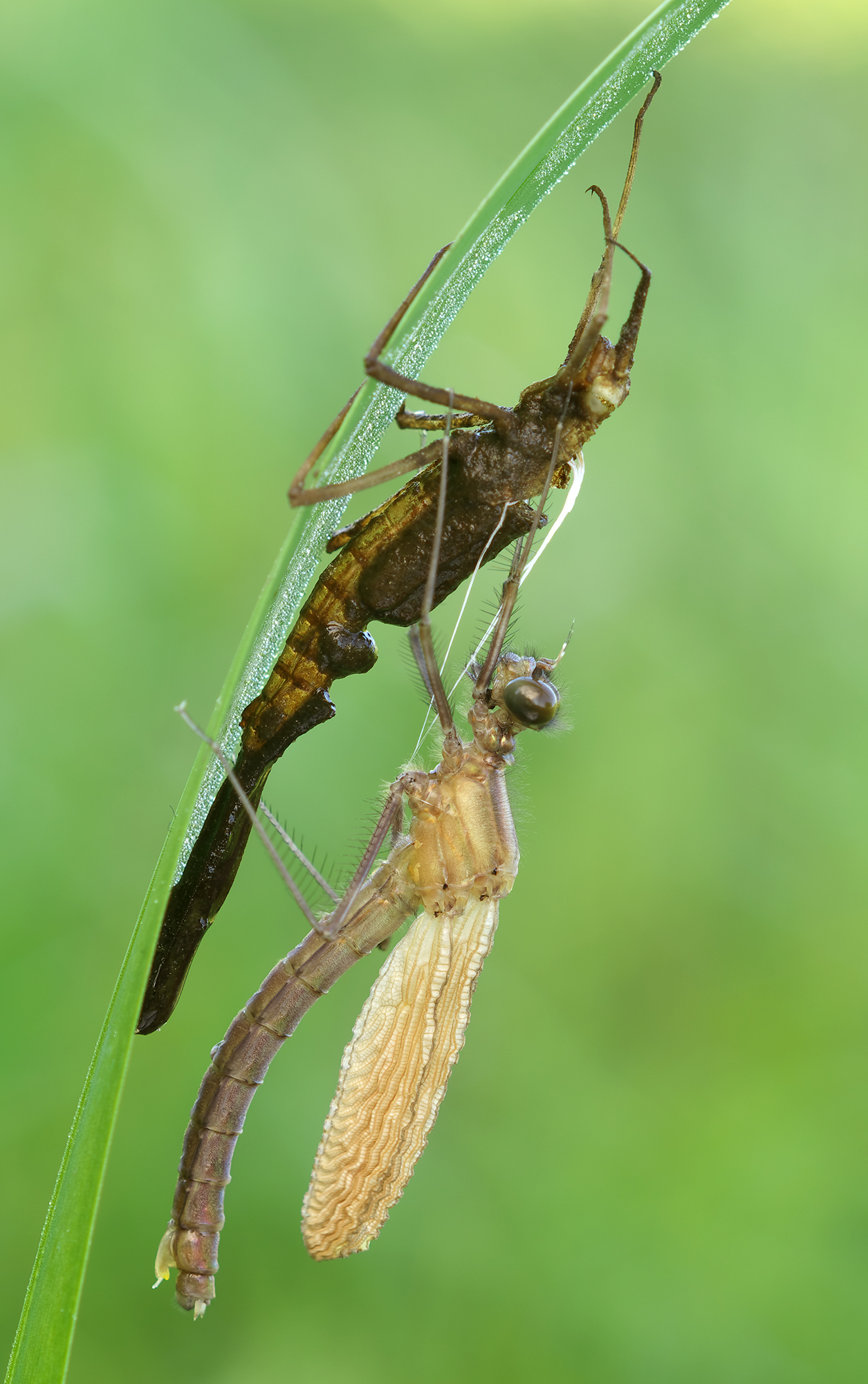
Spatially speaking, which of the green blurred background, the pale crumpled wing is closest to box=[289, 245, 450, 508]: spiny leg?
the pale crumpled wing

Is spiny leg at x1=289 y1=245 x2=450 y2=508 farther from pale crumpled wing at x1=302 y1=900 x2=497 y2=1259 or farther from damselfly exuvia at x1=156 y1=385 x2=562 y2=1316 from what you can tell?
pale crumpled wing at x1=302 y1=900 x2=497 y2=1259

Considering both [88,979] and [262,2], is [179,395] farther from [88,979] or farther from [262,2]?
[88,979]

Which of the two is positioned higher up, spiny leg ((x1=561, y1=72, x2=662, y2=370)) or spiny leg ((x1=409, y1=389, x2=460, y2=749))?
spiny leg ((x1=561, y1=72, x2=662, y2=370))

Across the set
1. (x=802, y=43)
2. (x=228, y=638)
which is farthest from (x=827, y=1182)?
(x=802, y=43)

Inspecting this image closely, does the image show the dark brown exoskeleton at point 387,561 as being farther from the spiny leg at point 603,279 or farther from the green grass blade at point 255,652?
the green grass blade at point 255,652

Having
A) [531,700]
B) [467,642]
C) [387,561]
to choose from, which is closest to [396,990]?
[531,700]

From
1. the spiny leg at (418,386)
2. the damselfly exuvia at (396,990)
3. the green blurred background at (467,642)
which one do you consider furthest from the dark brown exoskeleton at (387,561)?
the green blurred background at (467,642)

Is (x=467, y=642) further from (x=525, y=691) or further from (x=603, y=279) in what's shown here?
(x=603, y=279)
